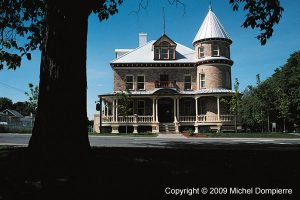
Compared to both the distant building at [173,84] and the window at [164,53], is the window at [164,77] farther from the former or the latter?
the window at [164,53]

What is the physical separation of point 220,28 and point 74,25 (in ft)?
105

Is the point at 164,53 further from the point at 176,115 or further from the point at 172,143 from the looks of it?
the point at 172,143

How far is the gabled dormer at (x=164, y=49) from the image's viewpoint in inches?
1420

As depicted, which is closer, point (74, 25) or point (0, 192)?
point (0, 192)

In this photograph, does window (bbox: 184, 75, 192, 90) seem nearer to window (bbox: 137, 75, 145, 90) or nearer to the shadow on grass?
window (bbox: 137, 75, 145, 90)

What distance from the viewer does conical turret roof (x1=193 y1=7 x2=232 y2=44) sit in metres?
35.0

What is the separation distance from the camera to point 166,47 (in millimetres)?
36188

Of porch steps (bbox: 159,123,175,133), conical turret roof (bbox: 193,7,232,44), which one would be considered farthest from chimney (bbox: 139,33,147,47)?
porch steps (bbox: 159,123,175,133)

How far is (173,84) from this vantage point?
35.4 m

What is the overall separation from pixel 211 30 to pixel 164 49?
6.18 meters

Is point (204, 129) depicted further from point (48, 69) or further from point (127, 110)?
point (48, 69)

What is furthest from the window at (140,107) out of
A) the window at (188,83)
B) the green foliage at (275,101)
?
the green foliage at (275,101)

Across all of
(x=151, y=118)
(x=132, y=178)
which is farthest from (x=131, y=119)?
(x=132, y=178)

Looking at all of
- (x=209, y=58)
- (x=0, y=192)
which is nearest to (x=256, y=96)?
(x=209, y=58)
